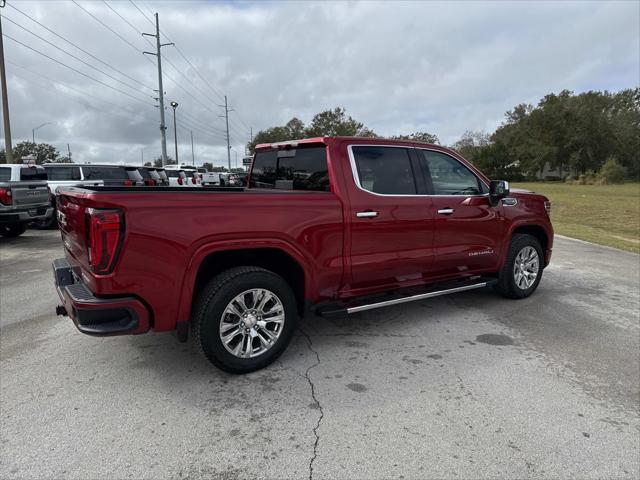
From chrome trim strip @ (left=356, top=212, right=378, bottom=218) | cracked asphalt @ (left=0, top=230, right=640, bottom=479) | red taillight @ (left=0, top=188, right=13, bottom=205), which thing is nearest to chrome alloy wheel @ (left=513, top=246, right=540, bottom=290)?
cracked asphalt @ (left=0, top=230, right=640, bottom=479)

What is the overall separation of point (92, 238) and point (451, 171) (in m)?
3.66

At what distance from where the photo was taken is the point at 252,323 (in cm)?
366

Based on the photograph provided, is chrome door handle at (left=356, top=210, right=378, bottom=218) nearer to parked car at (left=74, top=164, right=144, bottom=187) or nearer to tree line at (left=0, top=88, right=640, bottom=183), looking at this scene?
parked car at (left=74, top=164, right=144, bottom=187)

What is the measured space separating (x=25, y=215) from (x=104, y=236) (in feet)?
28.5

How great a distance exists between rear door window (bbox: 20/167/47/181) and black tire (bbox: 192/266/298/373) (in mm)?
10223

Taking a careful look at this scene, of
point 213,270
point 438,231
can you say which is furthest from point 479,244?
point 213,270

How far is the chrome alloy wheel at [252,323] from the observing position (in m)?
3.58

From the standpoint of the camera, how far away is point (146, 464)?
259 cm

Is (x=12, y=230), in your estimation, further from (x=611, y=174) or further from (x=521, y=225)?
(x=611, y=174)

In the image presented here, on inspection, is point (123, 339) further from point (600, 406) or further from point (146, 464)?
point (600, 406)

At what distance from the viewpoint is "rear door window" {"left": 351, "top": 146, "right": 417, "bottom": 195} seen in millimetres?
4309

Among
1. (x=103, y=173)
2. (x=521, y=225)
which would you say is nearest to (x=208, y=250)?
(x=521, y=225)

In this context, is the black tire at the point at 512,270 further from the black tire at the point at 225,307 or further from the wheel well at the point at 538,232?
the black tire at the point at 225,307

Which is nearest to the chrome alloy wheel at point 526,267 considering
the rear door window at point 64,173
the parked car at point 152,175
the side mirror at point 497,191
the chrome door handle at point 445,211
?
the side mirror at point 497,191
